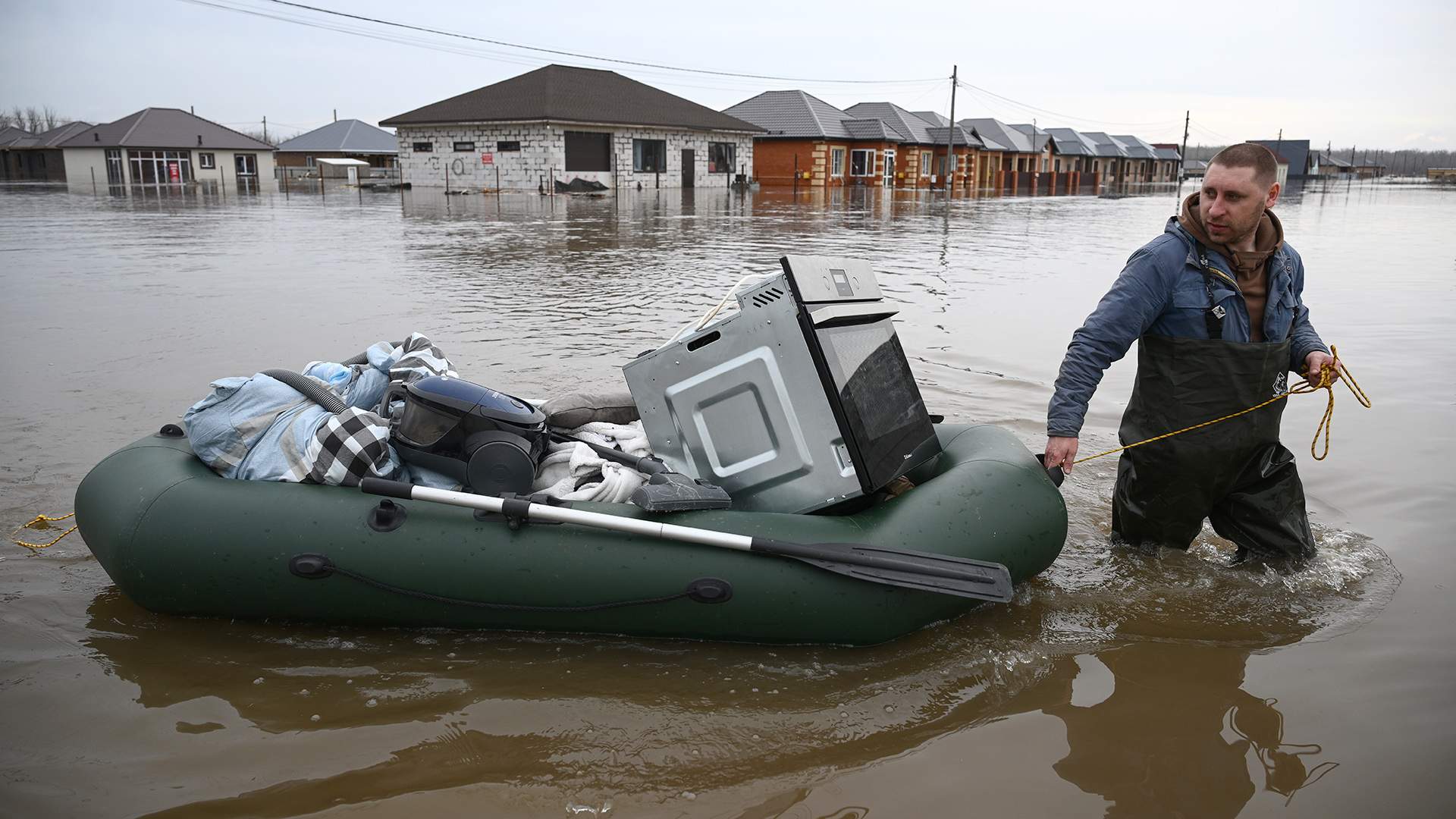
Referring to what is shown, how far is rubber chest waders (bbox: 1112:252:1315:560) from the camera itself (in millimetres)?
3459

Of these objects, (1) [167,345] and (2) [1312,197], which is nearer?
(1) [167,345]

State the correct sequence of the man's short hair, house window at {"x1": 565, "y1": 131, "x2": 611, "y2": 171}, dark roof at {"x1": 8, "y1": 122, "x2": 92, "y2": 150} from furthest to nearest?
dark roof at {"x1": 8, "y1": 122, "x2": 92, "y2": 150}
house window at {"x1": 565, "y1": 131, "x2": 611, "y2": 171}
the man's short hair

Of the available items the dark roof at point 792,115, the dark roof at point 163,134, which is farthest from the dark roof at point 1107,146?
the dark roof at point 163,134

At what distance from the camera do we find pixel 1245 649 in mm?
3260

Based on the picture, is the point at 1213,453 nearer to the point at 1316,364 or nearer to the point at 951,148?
the point at 1316,364

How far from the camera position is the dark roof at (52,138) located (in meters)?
48.8

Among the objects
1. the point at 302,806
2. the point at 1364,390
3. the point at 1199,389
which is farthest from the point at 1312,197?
the point at 302,806

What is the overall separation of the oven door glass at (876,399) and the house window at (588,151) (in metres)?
34.1

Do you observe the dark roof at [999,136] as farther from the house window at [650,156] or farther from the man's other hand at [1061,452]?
the man's other hand at [1061,452]

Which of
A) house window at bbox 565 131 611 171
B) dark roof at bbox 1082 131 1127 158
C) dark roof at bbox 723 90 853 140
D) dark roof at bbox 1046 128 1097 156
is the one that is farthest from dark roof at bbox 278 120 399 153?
dark roof at bbox 1082 131 1127 158

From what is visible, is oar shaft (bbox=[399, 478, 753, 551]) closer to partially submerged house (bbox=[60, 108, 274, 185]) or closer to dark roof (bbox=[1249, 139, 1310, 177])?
partially submerged house (bbox=[60, 108, 274, 185])

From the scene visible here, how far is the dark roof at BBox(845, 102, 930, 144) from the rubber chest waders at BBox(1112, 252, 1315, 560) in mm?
47553

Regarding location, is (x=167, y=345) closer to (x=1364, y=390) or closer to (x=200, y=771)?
(x=200, y=771)

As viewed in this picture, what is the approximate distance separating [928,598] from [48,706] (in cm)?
268
